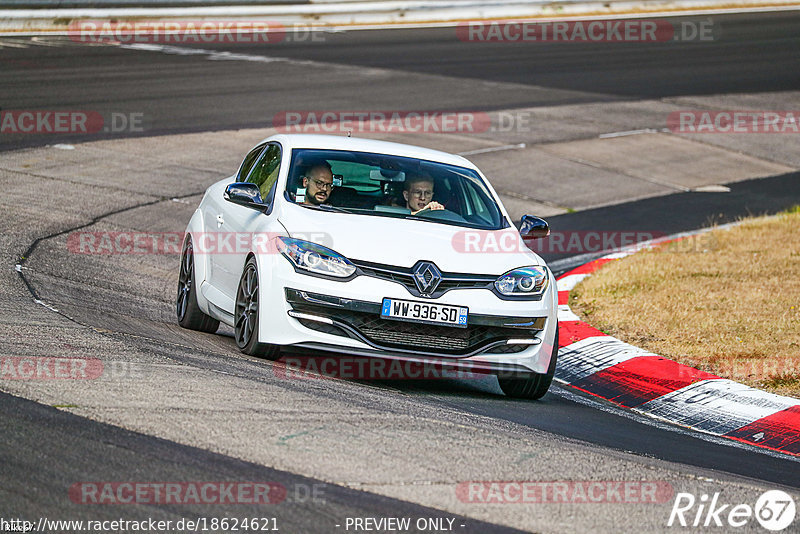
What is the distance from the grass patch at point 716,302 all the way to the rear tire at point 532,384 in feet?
5.02

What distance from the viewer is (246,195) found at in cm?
820

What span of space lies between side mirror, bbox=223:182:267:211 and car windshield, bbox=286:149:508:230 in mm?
208

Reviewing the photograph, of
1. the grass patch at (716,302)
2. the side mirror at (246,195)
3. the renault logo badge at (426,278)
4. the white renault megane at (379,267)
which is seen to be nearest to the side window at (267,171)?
the white renault megane at (379,267)

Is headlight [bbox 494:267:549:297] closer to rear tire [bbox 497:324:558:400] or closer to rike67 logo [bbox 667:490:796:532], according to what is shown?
rear tire [bbox 497:324:558:400]

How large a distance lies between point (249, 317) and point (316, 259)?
2.29 feet

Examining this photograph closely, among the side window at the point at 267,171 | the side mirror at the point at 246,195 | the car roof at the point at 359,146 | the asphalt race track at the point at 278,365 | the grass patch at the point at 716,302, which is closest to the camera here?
the asphalt race track at the point at 278,365

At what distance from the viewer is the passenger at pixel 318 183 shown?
27.3 ft

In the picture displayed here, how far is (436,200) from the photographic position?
8.64m

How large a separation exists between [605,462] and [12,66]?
1873cm

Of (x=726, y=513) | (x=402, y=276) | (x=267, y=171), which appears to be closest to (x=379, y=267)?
(x=402, y=276)

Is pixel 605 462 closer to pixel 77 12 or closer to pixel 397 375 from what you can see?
pixel 397 375

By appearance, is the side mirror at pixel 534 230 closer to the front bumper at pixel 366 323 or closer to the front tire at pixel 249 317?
the front bumper at pixel 366 323

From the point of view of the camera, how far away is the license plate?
7328 mm

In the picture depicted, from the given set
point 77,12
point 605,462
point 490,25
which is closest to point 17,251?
point 605,462
